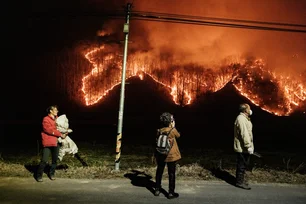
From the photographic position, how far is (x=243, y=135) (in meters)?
7.36

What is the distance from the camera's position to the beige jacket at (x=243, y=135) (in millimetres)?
7332

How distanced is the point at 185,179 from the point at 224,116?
42.8 meters

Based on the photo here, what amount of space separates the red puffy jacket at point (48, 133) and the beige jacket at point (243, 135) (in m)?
4.47

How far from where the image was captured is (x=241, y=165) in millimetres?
7559

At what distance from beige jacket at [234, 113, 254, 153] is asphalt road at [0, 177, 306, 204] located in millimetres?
988

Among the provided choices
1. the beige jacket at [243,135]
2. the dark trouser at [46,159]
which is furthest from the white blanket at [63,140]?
the beige jacket at [243,135]

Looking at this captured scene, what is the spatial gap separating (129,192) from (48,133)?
2527mm

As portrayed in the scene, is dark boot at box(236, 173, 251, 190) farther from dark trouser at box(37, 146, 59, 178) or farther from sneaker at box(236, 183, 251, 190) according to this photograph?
dark trouser at box(37, 146, 59, 178)

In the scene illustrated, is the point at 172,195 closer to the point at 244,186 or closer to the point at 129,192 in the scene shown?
the point at 129,192

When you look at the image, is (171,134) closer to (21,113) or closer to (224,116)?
(224,116)

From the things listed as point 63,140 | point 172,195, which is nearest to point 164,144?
point 172,195

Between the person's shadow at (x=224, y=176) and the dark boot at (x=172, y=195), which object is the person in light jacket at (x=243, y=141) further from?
the dark boot at (x=172, y=195)

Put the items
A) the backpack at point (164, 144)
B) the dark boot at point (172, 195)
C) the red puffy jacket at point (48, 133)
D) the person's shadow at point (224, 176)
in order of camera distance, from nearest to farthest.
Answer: the backpack at point (164, 144) < the dark boot at point (172, 195) < the red puffy jacket at point (48, 133) < the person's shadow at point (224, 176)

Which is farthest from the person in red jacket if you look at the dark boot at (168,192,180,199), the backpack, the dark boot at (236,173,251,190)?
the dark boot at (236,173,251,190)
